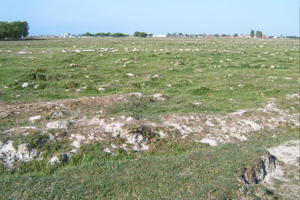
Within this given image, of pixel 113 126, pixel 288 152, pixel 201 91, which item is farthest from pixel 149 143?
pixel 201 91

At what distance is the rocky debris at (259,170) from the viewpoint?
24.8 feet

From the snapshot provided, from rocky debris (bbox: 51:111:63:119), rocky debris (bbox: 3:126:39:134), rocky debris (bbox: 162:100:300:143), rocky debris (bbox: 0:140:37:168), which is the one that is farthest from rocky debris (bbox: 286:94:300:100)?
rocky debris (bbox: 0:140:37:168)

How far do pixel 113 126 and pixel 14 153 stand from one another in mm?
3224

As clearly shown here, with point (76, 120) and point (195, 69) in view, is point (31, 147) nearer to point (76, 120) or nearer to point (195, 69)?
point (76, 120)

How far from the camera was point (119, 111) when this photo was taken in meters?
11.1

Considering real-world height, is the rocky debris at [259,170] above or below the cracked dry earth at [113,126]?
below

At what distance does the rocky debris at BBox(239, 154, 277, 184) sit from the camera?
7.56 meters

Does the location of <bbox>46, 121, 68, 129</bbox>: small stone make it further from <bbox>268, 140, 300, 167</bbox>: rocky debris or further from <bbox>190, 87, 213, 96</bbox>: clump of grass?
<bbox>190, 87, 213, 96</bbox>: clump of grass

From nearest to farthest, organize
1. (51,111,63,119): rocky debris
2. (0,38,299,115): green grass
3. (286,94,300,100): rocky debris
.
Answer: (51,111,63,119): rocky debris
(0,38,299,115): green grass
(286,94,300,100): rocky debris

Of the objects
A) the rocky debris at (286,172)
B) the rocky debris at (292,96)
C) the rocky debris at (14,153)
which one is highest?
the rocky debris at (292,96)

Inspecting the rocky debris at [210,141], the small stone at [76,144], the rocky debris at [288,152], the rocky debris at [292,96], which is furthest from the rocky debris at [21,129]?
the rocky debris at [292,96]

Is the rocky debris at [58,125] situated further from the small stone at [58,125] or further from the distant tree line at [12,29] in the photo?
the distant tree line at [12,29]

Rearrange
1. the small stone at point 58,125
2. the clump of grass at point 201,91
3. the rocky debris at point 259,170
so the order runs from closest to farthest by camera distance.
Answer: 1. the rocky debris at point 259,170
2. the small stone at point 58,125
3. the clump of grass at point 201,91

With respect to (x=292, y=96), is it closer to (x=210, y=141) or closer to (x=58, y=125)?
(x=210, y=141)
